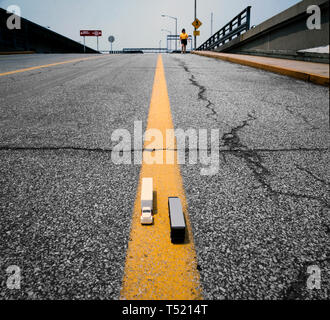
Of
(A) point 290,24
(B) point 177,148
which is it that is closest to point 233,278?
(B) point 177,148

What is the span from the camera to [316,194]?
1.31m

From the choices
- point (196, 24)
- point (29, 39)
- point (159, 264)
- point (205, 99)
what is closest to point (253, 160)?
point (159, 264)

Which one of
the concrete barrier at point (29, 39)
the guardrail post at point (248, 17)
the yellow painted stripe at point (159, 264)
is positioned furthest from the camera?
the concrete barrier at point (29, 39)

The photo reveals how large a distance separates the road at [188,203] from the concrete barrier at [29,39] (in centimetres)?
1750

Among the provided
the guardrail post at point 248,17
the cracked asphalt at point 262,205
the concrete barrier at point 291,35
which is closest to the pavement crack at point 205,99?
the cracked asphalt at point 262,205

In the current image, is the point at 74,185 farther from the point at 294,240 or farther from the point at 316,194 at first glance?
the point at 316,194

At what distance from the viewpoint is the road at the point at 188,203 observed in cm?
84

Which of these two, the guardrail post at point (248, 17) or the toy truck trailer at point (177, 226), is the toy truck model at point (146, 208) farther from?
the guardrail post at point (248, 17)

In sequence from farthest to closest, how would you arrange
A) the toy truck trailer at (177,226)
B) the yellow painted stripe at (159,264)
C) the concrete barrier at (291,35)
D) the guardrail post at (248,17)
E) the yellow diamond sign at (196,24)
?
the yellow diamond sign at (196,24) < the guardrail post at (248,17) < the concrete barrier at (291,35) < the toy truck trailer at (177,226) < the yellow painted stripe at (159,264)

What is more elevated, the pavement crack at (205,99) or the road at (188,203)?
the pavement crack at (205,99)

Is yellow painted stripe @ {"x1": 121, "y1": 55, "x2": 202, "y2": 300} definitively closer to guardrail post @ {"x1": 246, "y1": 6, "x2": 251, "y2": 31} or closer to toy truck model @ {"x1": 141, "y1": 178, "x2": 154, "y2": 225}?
toy truck model @ {"x1": 141, "y1": 178, "x2": 154, "y2": 225}

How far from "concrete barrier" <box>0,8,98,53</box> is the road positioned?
1750 centimetres

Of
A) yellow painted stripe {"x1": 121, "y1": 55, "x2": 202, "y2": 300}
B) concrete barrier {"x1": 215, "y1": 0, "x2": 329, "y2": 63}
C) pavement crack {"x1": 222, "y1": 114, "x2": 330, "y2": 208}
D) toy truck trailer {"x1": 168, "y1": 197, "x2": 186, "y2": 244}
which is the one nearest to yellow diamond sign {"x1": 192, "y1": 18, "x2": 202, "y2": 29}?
concrete barrier {"x1": 215, "y1": 0, "x2": 329, "y2": 63}

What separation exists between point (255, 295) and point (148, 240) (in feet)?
1.34
